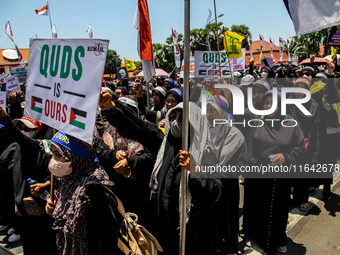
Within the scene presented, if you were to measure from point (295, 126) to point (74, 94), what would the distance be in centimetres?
223

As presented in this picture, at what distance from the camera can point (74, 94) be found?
5.92 feet

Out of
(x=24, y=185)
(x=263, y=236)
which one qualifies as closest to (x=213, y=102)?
(x=263, y=236)

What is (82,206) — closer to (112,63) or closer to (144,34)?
(144,34)

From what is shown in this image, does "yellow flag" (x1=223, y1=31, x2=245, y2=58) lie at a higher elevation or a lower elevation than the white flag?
higher

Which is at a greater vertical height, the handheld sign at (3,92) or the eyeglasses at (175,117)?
the handheld sign at (3,92)

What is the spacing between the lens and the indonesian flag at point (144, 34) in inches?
122

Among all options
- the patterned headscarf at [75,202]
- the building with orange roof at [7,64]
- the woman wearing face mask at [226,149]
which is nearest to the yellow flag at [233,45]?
the woman wearing face mask at [226,149]

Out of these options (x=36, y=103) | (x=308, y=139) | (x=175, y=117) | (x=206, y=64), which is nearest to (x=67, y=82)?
(x=36, y=103)

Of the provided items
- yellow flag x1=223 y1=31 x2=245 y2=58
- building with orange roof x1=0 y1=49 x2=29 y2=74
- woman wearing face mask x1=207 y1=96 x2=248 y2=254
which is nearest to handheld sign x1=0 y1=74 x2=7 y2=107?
woman wearing face mask x1=207 y1=96 x2=248 y2=254

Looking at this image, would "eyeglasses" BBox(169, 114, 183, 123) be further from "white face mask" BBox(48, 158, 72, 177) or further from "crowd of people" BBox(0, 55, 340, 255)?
"white face mask" BBox(48, 158, 72, 177)

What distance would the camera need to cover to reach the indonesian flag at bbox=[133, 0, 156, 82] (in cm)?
311

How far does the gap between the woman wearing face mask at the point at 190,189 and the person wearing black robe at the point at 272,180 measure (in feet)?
3.15

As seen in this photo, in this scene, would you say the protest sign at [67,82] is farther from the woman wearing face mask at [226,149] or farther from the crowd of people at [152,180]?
the woman wearing face mask at [226,149]

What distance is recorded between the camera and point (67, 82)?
1869 millimetres
